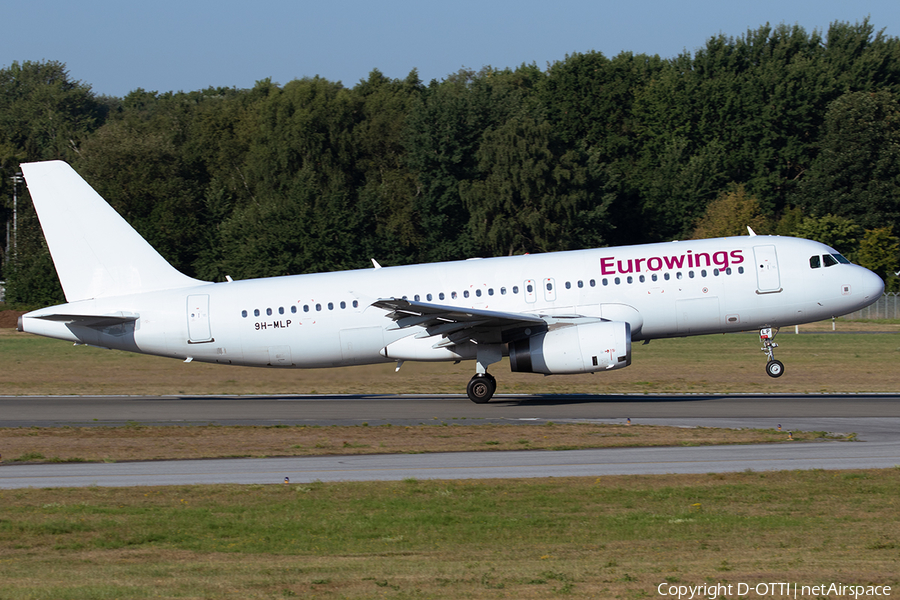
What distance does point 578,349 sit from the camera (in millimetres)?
25781

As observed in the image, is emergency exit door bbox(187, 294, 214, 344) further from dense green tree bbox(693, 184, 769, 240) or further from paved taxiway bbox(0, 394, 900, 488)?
dense green tree bbox(693, 184, 769, 240)

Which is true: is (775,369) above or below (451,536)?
above

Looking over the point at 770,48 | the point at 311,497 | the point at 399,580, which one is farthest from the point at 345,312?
the point at 770,48

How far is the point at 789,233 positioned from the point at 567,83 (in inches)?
1170

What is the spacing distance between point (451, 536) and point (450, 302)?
51.4 ft

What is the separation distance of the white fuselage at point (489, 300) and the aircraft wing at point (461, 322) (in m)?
0.57

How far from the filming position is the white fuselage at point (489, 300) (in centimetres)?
2708

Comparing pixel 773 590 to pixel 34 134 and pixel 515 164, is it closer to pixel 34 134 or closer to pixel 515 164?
pixel 515 164

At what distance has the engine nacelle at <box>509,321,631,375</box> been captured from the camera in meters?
25.6

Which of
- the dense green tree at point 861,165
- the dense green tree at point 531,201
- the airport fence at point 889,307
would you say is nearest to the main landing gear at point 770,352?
the airport fence at point 889,307

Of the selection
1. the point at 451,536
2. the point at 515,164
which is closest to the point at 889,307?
the point at 515,164

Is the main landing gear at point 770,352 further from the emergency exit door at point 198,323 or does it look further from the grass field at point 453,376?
the emergency exit door at point 198,323

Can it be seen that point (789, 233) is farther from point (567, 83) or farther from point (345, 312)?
point (345, 312)

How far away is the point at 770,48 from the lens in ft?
325
